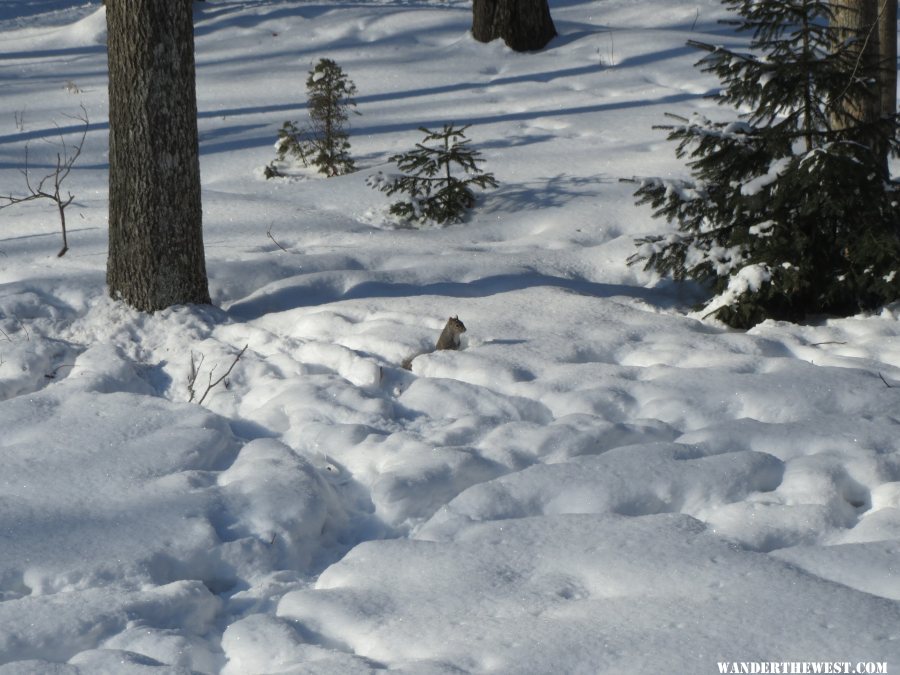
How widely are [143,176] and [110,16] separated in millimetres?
852

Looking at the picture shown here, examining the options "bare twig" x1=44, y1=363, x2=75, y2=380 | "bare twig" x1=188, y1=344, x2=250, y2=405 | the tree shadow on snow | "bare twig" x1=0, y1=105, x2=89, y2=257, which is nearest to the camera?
"bare twig" x1=188, y1=344, x2=250, y2=405

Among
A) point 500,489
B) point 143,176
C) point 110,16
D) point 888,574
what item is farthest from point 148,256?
point 888,574

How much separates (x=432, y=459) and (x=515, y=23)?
31.8 ft

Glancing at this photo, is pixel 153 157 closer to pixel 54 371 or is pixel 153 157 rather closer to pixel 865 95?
pixel 54 371

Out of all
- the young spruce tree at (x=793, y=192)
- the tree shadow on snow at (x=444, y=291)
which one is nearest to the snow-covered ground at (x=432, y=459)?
the tree shadow on snow at (x=444, y=291)

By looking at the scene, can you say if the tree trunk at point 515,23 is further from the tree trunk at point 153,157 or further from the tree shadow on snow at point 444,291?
the tree trunk at point 153,157

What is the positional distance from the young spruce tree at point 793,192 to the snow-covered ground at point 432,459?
0.26 m

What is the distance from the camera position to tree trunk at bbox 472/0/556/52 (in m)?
12.1

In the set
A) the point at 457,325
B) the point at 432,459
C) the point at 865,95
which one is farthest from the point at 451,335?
the point at 865,95

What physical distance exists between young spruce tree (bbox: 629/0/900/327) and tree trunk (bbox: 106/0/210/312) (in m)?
2.77

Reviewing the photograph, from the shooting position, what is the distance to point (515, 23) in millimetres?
12227

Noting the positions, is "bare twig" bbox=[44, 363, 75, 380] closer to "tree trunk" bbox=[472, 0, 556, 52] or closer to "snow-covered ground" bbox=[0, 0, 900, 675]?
"snow-covered ground" bbox=[0, 0, 900, 675]

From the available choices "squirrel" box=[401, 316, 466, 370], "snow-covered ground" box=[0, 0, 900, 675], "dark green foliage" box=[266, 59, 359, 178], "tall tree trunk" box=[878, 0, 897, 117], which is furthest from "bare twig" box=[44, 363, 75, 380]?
"tall tree trunk" box=[878, 0, 897, 117]

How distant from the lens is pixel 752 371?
15.0 feet
